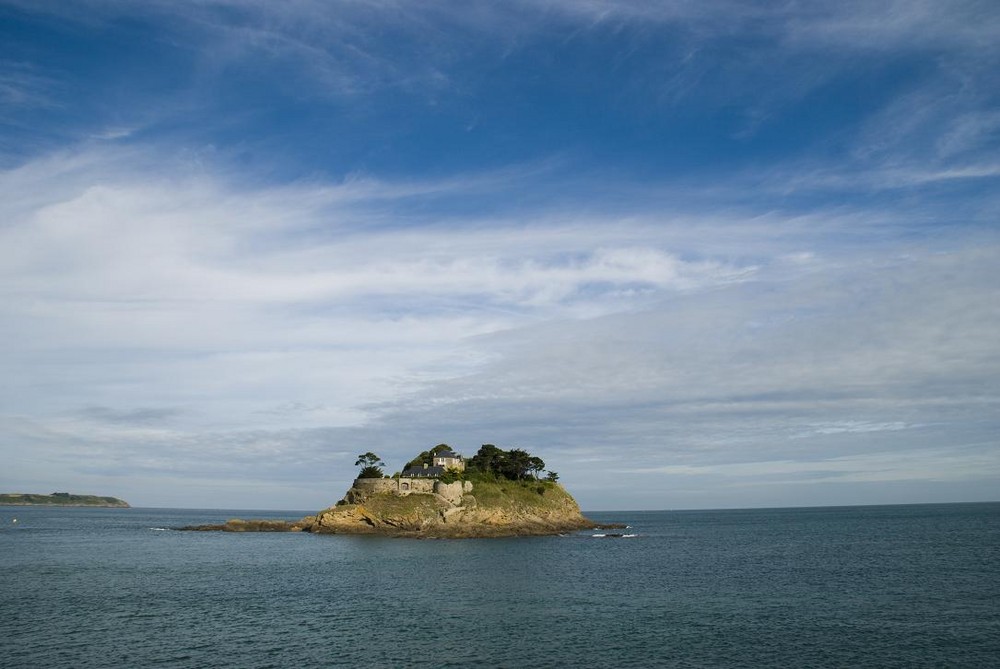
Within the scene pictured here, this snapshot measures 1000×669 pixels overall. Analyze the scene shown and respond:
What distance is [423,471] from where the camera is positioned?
133375 millimetres

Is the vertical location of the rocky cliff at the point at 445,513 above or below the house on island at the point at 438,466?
below

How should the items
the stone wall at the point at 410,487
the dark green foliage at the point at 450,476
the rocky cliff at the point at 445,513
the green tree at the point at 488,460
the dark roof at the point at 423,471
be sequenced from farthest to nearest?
the green tree at the point at 488,460 < the dark roof at the point at 423,471 < the dark green foliage at the point at 450,476 < the stone wall at the point at 410,487 < the rocky cliff at the point at 445,513

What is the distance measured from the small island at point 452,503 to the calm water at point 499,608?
967 inches

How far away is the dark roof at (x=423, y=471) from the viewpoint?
13138 centimetres

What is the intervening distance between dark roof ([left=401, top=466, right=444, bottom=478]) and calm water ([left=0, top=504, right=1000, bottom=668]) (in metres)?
34.2

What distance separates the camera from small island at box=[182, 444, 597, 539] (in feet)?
399

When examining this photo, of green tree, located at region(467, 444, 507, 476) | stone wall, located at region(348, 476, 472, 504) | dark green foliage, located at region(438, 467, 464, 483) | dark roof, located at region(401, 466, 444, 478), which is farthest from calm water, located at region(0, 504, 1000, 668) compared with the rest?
green tree, located at region(467, 444, 507, 476)

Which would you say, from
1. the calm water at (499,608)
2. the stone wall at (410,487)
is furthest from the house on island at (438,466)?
the calm water at (499,608)

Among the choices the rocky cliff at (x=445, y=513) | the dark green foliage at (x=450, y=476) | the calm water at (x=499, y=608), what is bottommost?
the calm water at (x=499, y=608)

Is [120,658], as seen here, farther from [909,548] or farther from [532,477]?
[532,477]

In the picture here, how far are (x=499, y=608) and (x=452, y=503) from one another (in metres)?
71.2

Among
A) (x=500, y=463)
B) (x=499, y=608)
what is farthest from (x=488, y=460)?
(x=499, y=608)

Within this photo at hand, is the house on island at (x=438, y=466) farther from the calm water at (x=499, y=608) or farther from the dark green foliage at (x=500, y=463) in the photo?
the calm water at (x=499, y=608)

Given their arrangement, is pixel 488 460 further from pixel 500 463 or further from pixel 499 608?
pixel 499 608
